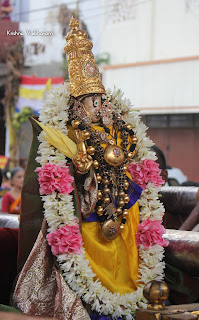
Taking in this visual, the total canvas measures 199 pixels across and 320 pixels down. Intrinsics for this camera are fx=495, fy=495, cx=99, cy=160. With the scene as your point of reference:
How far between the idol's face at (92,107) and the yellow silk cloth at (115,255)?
61 mm

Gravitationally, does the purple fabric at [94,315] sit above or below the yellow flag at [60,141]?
below

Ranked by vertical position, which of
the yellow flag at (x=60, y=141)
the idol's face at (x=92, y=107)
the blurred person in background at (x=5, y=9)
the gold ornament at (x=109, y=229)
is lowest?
the gold ornament at (x=109, y=229)

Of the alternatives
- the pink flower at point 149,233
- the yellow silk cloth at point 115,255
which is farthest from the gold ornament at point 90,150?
the pink flower at point 149,233

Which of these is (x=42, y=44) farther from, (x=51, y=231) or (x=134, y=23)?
(x=51, y=231)

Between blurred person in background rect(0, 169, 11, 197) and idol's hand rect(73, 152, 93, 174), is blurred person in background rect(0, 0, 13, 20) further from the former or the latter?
idol's hand rect(73, 152, 93, 174)

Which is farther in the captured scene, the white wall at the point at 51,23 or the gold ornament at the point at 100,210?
the white wall at the point at 51,23

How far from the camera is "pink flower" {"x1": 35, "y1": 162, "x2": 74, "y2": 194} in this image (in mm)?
2703

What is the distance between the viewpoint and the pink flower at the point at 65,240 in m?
2.65

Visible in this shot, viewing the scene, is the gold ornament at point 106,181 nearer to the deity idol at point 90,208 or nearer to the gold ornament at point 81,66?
the deity idol at point 90,208

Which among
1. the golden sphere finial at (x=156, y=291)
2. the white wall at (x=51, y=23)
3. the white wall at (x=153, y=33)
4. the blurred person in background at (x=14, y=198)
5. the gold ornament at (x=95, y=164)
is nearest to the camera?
the golden sphere finial at (x=156, y=291)

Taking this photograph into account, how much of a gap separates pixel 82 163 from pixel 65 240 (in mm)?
435

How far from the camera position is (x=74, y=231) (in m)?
2.68

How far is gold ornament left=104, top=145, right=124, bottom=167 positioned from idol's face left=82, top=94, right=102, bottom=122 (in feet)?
0.70

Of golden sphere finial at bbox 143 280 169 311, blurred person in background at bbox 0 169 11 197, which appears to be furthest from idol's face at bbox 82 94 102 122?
blurred person in background at bbox 0 169 11 197
